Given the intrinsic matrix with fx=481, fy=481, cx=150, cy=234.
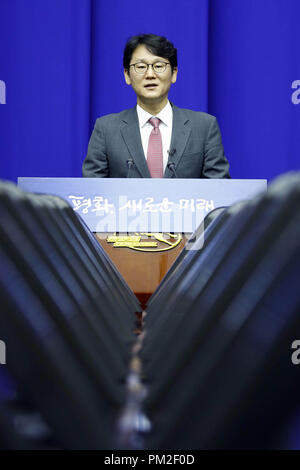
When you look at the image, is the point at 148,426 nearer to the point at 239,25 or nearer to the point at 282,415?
the point at 282,415

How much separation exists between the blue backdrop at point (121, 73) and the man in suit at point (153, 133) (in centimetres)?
46

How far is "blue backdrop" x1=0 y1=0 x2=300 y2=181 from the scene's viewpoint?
2.18 metres

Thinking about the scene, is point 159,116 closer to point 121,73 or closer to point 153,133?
point 153,133

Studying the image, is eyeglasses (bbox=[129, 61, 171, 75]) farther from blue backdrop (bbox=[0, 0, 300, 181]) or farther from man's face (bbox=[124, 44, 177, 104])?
blue backdrop (bbox=[0, 0, 300, 181])

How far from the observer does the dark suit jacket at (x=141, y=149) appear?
169cm

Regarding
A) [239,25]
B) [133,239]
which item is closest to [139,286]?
[133,239]

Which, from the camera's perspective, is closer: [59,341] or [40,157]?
[59,341]

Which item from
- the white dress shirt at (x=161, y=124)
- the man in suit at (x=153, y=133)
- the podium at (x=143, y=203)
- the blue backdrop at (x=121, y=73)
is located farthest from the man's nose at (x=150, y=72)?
the podium at (x=143, y=203)

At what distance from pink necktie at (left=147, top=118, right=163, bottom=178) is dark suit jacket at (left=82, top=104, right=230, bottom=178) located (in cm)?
3

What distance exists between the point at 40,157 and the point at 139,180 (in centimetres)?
144

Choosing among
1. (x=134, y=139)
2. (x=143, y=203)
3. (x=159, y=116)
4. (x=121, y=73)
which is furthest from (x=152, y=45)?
(x=143, y=203)

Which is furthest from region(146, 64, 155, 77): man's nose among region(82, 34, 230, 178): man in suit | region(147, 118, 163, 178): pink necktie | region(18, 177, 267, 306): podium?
region(18, 177, 267, 306): podium

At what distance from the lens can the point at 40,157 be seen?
Answer: 89.7 inches

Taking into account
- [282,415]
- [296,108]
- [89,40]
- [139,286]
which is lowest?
[139,286]
